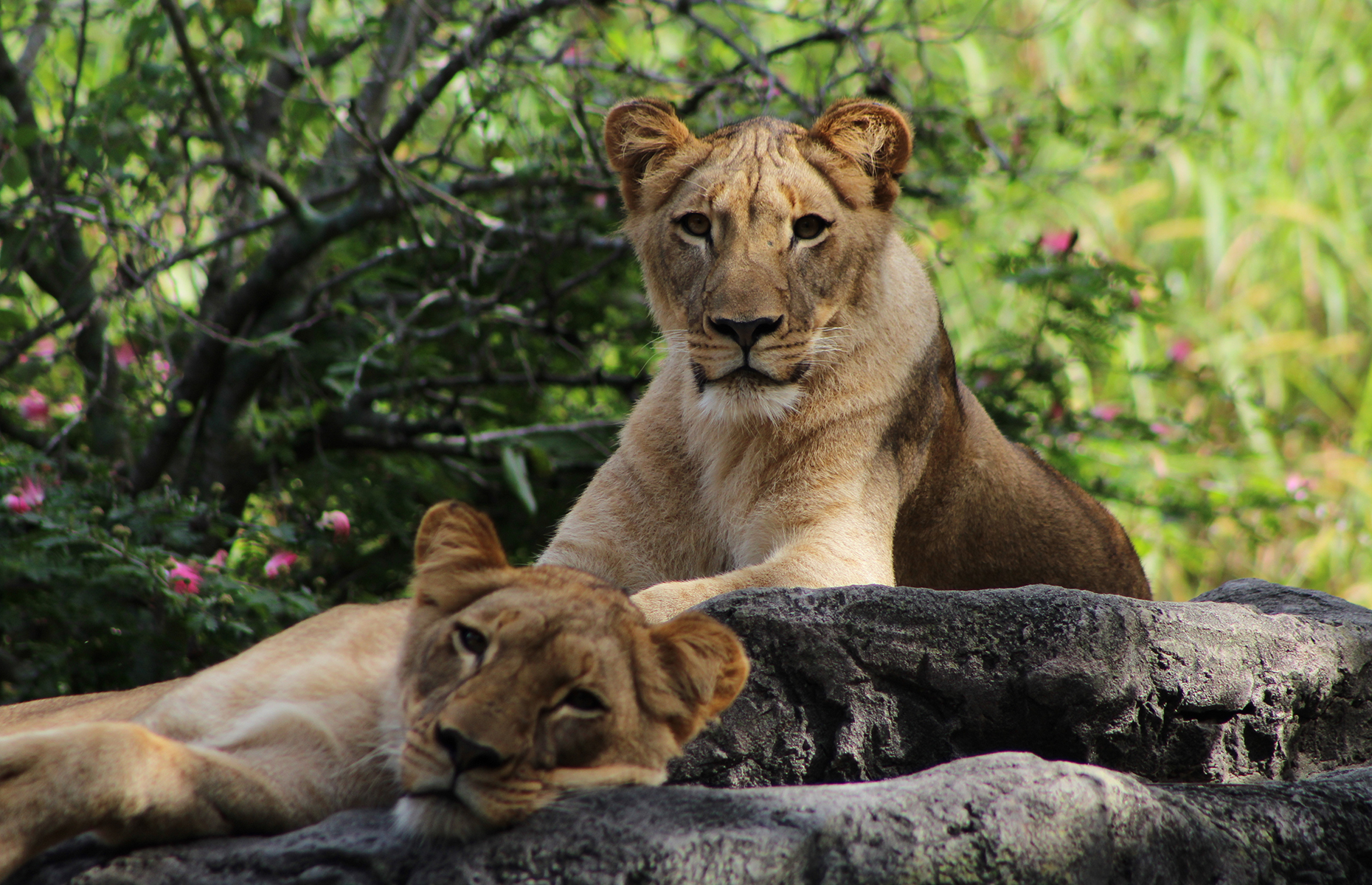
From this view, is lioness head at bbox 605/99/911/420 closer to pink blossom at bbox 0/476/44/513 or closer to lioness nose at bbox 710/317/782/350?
lioness nose at bbox 710/317/782/350

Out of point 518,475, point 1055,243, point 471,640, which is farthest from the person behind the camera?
point 1055,243

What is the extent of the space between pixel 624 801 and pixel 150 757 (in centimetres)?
73

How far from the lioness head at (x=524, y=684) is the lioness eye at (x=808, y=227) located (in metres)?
1.37

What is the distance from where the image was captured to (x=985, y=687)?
8.14 feet

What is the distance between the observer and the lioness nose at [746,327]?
3025 mm

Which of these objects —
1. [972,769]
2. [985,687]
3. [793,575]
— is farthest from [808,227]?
[972,769]

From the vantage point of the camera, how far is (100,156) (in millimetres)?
4297

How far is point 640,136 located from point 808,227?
60cm

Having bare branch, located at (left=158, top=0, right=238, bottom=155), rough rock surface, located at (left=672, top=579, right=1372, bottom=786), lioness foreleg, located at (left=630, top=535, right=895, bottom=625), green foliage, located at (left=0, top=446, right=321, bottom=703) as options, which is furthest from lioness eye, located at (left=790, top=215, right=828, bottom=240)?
bare branch, located at (left=158, top=0, right=238, bottom=155)

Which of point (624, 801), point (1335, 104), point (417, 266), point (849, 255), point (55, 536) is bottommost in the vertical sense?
point (624, 801)

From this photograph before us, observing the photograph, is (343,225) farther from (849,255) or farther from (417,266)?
(849,255)

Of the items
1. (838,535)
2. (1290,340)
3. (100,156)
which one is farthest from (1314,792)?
(1290,340)

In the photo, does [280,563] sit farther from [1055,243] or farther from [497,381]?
[1055,243]

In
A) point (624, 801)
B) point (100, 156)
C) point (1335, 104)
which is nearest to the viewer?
point (624, 801)
